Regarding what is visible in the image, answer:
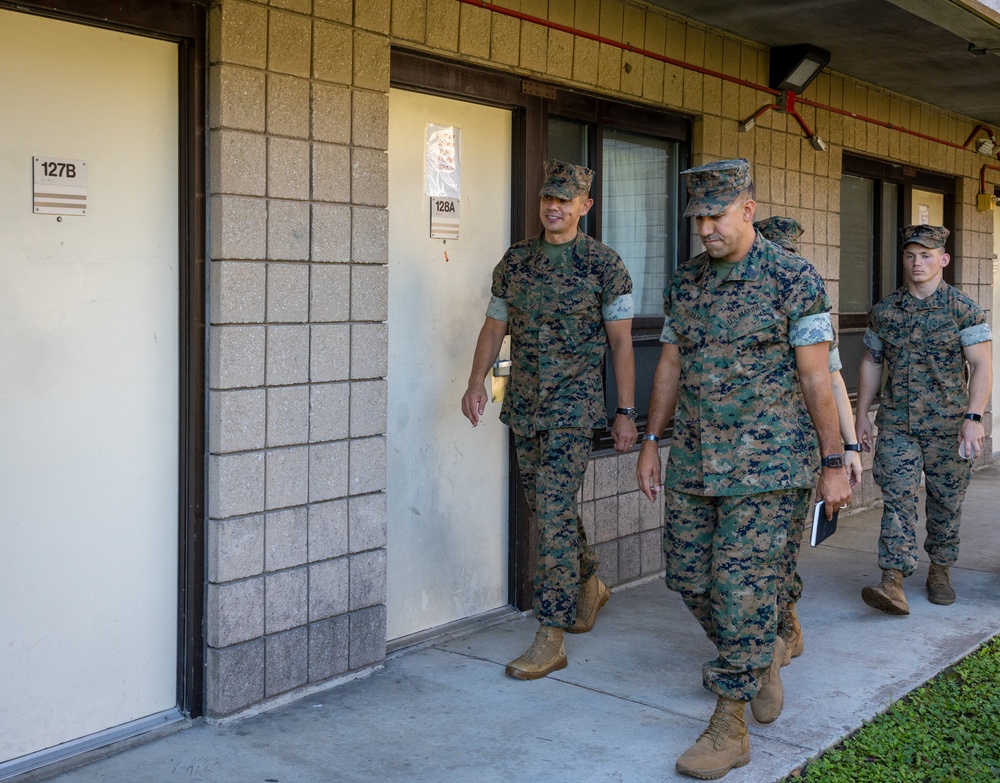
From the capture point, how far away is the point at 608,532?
611 cm

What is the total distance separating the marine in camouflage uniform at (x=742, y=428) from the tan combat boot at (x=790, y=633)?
83 centimetres

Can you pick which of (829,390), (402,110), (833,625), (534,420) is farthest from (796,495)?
(402,110)

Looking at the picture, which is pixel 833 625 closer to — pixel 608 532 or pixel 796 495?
pixel 608 532

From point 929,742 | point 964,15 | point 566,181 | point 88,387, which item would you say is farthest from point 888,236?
point 88,387

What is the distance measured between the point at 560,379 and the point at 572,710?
1321mm

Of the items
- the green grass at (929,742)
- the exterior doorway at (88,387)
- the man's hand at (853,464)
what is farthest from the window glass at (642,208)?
the exterior doorway at (88,387)

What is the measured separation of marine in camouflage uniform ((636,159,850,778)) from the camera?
384 centimetres

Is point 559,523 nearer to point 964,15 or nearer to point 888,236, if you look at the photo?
point 964,15

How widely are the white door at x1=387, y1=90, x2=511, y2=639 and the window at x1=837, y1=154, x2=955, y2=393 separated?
159 inches

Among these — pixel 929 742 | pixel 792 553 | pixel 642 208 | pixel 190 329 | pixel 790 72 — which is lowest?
pixel 929 742

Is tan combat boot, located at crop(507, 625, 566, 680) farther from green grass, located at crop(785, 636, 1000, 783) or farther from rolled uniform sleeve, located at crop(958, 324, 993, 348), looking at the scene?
rolled uniform sleeve, located at crop(958, 324, 993, 348)

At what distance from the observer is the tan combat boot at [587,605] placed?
5348 millimetres

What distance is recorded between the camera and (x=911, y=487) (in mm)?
5754

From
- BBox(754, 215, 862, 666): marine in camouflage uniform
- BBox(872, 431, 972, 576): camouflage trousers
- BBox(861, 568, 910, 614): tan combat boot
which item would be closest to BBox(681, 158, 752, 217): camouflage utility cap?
BBox(754, 215, 862, 666): marine in camouflage uniform
